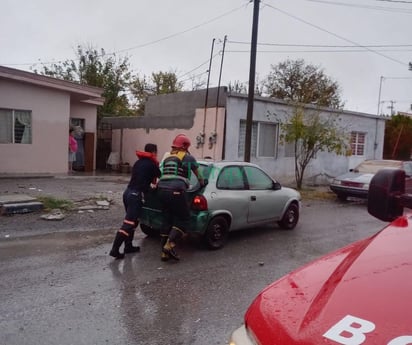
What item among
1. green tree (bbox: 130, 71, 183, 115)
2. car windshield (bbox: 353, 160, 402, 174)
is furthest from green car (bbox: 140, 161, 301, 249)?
green tree (bbox: 130, 71, 183, 115)

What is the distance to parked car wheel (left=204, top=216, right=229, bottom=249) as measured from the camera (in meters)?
6.81

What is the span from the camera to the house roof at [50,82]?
1413cm

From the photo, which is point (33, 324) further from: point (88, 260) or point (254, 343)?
point (254, 343)

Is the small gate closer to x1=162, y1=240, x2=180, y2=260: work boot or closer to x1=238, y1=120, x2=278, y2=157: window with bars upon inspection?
x1=238, y1=120, x2=278, y2=157: window with bars

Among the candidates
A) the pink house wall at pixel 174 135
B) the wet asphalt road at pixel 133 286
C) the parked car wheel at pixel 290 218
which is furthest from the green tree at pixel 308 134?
the wet asphalt road at pixel 133 286

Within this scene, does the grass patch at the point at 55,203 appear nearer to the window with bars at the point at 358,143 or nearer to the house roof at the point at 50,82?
the house roof at the point at 50,82

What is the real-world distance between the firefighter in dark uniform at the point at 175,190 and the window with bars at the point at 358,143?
1639 cm

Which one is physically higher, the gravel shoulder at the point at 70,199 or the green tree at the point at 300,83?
the green tree at the point at 300,83

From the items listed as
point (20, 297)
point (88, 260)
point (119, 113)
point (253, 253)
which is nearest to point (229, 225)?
point (253, 253)

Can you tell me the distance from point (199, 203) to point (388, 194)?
4.33 meters

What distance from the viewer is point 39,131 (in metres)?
15.3

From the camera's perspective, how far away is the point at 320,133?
50.4 feet

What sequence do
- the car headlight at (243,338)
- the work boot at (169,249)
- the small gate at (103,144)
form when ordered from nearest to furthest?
the car headlight at (243,338) < the work boot at (169,249) < the small gate at (103,144)

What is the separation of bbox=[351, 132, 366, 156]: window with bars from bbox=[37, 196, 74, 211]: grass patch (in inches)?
617
